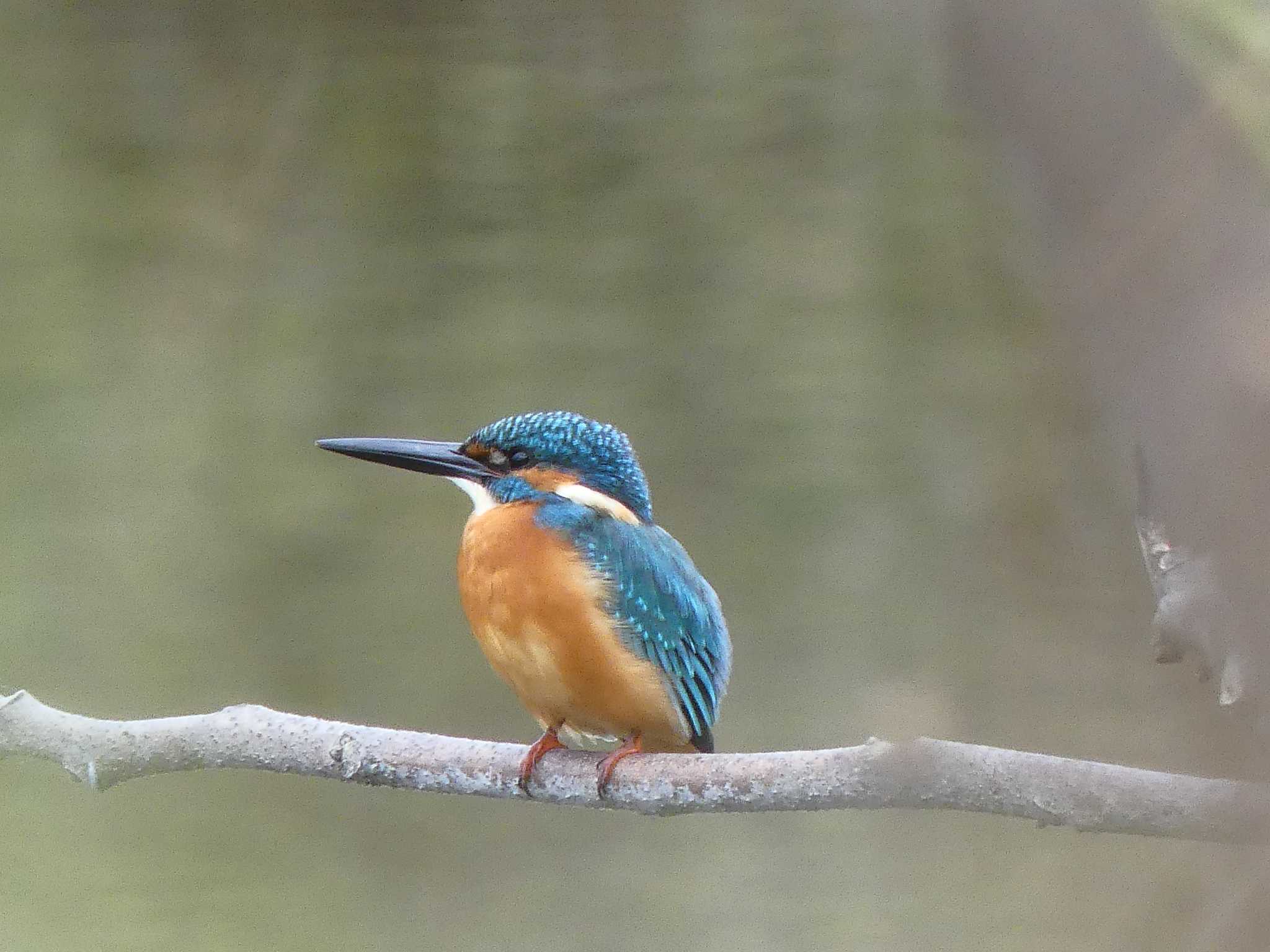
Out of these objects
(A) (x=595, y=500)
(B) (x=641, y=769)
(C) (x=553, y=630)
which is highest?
(A) (x=595, y=500)

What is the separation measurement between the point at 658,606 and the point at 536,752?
0.63ft

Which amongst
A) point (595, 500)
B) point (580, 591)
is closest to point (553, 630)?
point (580, 591)

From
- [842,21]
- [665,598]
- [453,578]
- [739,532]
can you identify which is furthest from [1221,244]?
[453,578]

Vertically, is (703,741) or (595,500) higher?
(595,500)

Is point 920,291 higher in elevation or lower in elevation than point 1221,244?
higher

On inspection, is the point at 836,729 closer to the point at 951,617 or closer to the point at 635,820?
the point at 951,617

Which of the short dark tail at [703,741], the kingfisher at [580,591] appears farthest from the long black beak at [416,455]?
the short dark tail at [703,741]

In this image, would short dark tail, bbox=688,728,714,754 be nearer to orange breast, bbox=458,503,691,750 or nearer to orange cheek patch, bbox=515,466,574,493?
orange breast, bbox=458,503,691,750

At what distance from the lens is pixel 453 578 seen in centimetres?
220

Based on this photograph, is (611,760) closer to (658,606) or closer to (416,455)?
(658,606)

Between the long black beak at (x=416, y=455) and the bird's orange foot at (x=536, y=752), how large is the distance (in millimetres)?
277

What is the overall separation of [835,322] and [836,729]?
0.71 m

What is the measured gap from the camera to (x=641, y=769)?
108 cm

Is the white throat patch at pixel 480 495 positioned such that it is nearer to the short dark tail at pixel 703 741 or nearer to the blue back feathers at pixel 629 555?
the blue back feathers at pixel 629 555
